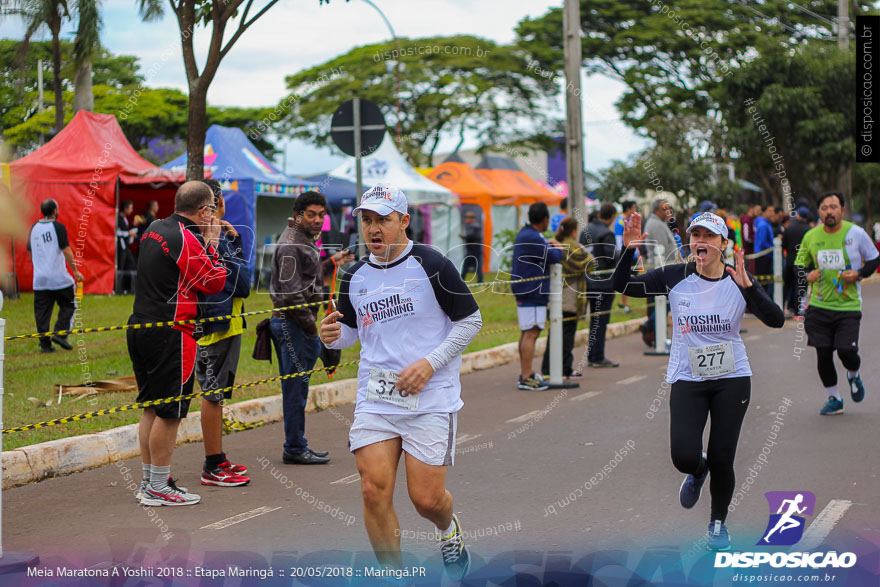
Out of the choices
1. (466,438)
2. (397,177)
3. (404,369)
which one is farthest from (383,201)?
(397,177)

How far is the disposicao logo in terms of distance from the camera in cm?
463

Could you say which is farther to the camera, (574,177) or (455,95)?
(455,95)

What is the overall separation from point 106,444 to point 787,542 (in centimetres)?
480

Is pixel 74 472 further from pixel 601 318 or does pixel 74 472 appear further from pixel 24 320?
pixel 24 320

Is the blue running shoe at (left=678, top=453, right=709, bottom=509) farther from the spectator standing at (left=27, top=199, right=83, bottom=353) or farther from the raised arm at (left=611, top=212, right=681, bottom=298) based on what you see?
the spectator standing at (left=27, top=199, right=83, bottom=353)

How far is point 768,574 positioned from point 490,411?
481 cm

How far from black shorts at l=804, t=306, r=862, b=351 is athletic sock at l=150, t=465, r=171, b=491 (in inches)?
215

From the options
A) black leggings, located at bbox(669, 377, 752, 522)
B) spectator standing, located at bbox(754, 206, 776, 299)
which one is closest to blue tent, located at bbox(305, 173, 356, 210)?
spectator standing, located at bbox(754, 206, 776, 299)

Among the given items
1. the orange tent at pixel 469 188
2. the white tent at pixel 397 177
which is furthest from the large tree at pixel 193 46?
the orange tent at pixel 469 188

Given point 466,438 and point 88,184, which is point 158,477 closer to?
point 466,438

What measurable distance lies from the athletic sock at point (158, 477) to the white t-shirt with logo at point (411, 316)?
2278mm

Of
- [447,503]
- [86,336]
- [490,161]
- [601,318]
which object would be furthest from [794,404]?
[490,161]

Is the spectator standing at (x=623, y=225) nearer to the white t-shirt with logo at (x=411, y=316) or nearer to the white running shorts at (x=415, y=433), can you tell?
the white t-shirt with logo at (x=411, y=316)

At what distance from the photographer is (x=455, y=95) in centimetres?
3594
